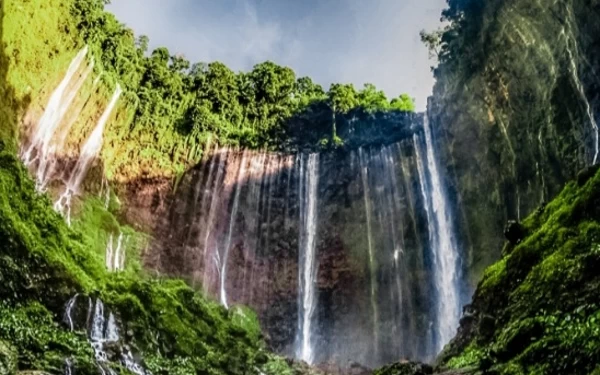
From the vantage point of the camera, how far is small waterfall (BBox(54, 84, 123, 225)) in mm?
19981

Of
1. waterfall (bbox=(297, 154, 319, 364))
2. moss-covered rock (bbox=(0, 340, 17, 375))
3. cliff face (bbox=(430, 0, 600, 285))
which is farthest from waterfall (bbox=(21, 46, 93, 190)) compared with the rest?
cliff face (bbox=(430, 0, 600, 285))

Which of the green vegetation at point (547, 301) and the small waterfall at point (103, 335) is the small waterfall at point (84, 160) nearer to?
the small waterfall at point (103, 335)

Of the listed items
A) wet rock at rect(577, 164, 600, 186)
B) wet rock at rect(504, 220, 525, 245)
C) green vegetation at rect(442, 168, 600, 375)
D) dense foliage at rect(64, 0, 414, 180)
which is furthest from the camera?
dense foliage at rect(64, 0, 414, 180)

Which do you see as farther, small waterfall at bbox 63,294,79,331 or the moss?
small waterfall at bbox 63,294,79,331

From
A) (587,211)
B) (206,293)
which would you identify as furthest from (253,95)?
(587,211)

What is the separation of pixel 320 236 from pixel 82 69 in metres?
12.3

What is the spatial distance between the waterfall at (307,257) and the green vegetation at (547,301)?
1312 cm

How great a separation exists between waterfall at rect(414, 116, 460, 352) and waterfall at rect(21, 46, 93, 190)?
14.7 metres

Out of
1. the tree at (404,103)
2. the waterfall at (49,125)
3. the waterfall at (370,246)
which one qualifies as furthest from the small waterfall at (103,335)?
the tree at (404,103)

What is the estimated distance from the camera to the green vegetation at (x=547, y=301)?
621cm

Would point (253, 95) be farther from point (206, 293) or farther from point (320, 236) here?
point (206, 293)

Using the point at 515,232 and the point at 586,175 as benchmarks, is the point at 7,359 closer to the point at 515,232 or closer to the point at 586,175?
the point at 515,232

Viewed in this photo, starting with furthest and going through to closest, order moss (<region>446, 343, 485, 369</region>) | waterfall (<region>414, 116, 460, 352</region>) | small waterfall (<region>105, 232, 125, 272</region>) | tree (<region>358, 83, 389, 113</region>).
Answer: tree (<region>358, 83, 389, 113</region>), waterfall (<region>414, 116, 460, 352</region>), small waterfall (<region>105, 232, 125, 272</region>), moss (<region>446, 343, 485, 369</region>)

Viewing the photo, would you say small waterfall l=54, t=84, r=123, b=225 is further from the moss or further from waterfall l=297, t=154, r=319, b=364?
the moss
